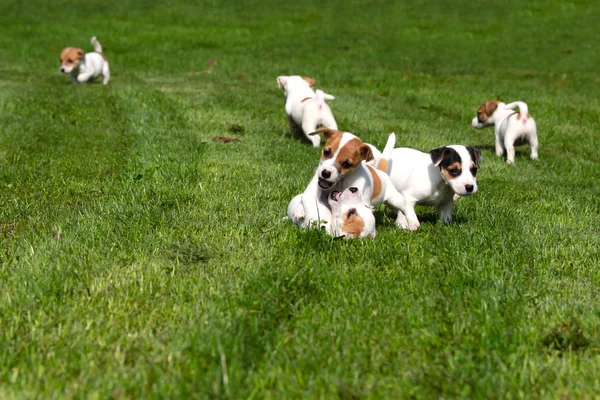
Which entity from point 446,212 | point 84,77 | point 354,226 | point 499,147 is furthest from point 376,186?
point 84,77

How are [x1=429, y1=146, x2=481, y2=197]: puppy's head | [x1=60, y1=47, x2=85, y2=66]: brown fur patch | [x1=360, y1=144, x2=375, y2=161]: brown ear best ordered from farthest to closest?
[x1=60, y1=47, x2=85, y2=66]: brown fur patch
[x1=429, y1=146, x2=481, y2=197]: puppy's head
[x1=360, y1=144, x2=375, y2=161]: brown ear

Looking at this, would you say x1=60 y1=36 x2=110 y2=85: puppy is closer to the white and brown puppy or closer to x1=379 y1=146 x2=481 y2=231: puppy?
x1=379 y1=146 x2=481 y2=231: puppy

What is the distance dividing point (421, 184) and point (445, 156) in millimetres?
436

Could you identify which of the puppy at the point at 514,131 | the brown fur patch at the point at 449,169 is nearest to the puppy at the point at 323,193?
the brown fur patch at the point at 449,169

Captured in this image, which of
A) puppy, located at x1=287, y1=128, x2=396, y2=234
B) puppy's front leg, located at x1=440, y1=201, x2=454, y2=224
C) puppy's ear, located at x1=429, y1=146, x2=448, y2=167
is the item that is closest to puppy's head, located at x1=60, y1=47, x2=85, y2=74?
puppy, located at x1=287, y1=128, x2=396, y2=234

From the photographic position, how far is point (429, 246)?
5125 mm

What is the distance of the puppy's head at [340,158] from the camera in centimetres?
525

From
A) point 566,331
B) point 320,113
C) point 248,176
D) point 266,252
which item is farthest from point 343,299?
point 320,113

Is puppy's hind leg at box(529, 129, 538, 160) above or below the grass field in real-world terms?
below

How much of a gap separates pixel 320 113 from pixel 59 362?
25.0ft

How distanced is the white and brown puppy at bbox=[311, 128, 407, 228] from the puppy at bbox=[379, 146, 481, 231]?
1.00ft

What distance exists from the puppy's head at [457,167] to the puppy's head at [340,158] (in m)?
0.76

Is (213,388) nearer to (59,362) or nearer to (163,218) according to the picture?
(59,362)

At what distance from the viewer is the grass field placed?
9.92 ft
